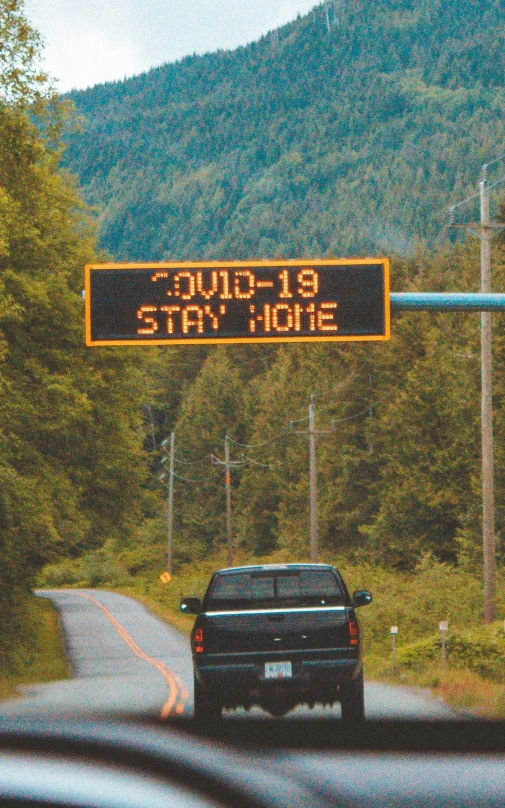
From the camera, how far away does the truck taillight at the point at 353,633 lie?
15234 mm

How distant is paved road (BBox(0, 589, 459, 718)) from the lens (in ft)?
9.18

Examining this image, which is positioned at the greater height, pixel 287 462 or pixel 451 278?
pixel 451 278

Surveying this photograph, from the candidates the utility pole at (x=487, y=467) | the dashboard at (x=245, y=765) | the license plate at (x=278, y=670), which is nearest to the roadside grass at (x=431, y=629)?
the utility pole at (x=487, y=467)

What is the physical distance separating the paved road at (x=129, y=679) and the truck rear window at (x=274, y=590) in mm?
1362

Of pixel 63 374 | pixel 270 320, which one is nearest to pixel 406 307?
pixel 270 320

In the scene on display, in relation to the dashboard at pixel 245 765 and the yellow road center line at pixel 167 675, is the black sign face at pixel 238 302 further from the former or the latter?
the dashboard at pixel 245 765

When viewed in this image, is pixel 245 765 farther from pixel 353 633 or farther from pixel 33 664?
pixel 33 664

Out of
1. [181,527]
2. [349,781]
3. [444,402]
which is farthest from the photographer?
[181,527]

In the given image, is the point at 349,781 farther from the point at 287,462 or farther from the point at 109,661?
the point at 287,462

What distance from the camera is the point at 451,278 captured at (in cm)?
8550

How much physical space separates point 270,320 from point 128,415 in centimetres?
2355

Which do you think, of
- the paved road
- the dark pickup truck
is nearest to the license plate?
the dark pickup truck

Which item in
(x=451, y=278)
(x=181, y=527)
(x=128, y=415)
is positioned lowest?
(x=181, y=527)

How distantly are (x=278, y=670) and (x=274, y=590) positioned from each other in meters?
1.24
